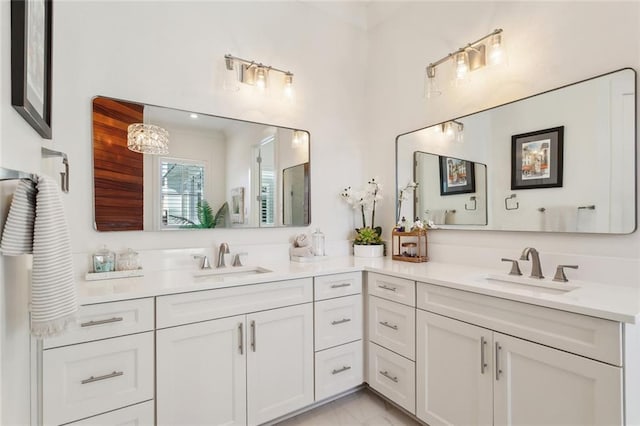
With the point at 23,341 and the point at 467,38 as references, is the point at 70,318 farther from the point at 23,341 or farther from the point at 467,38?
the point at 467,38

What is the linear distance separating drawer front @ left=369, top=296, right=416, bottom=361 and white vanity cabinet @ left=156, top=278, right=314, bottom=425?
437 millimetres

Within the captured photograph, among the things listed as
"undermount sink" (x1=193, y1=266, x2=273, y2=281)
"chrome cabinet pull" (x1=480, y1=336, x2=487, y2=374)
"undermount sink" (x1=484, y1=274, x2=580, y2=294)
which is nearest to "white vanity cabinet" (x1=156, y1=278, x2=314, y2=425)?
"undermount sink" (x1=193, y1=266, x2=273, y2=281)

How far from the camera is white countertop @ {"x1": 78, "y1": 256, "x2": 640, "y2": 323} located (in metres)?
1.16

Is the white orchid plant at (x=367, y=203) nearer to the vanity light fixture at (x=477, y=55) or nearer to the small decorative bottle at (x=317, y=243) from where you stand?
the small decorative bottle at (x=317, y=243)

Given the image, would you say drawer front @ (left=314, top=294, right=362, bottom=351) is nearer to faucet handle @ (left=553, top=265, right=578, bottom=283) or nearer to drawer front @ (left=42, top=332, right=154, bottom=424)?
drawer front @ (left=42, top=332, right=154, bottom=424)

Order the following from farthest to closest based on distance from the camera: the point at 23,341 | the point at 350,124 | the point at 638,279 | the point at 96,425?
the point at 350,124
the point at 638,279
the point at 96,425
the point at 23,341

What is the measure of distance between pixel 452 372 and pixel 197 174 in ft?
6.12

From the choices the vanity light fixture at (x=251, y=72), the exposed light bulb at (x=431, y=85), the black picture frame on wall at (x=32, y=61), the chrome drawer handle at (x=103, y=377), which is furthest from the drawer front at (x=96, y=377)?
the exposed light bulb at (x=431, y=85)

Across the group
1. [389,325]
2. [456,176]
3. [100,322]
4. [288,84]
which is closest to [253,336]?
[100,322]

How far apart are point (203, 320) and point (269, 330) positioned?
0.37 m

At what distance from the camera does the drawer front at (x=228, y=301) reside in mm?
1448

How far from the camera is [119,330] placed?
134cm

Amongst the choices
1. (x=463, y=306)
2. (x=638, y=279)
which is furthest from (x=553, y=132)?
(x=463, y=306)

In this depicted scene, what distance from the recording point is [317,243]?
2.42 m
